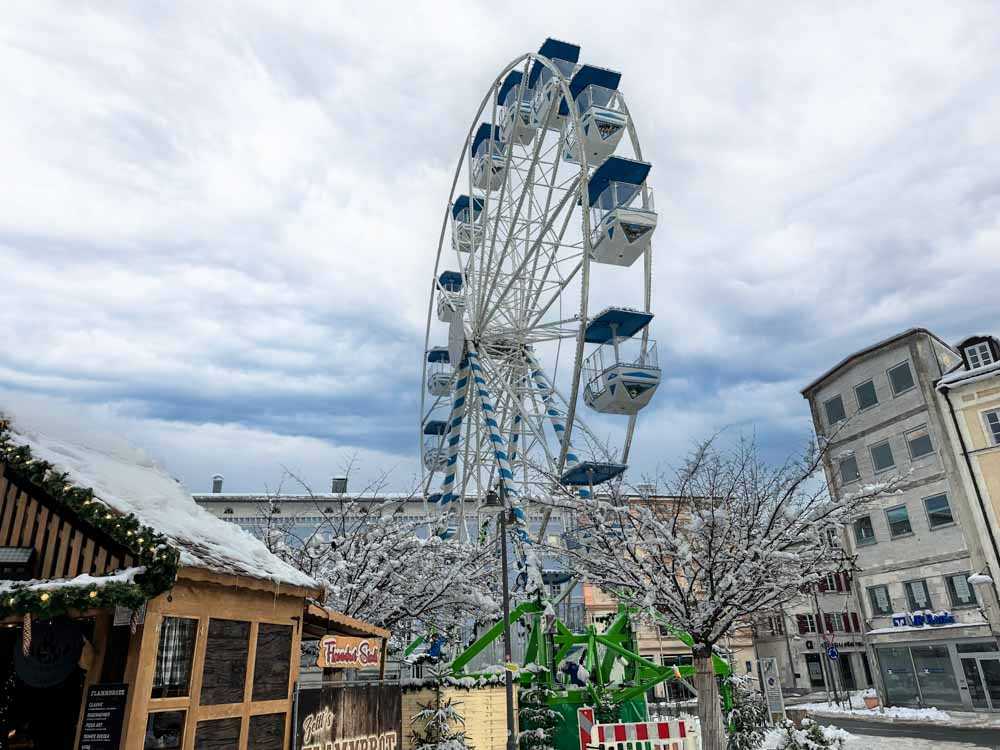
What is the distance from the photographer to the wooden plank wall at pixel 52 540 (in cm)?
621

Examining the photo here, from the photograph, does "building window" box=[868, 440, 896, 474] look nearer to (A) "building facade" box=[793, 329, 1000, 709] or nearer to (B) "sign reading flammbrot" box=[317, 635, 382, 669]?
(A) "building facade" box=[793, 329, 1000, 709]

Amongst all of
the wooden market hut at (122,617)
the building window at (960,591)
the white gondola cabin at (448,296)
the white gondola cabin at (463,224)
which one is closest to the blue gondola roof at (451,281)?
the white gondola cabin at (448,296)

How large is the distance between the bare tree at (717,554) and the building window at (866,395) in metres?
20.8

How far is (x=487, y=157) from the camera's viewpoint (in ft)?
93.5

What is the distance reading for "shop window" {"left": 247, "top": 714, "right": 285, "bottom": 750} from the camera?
7090 millimetres

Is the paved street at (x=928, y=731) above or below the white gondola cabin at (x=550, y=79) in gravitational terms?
below

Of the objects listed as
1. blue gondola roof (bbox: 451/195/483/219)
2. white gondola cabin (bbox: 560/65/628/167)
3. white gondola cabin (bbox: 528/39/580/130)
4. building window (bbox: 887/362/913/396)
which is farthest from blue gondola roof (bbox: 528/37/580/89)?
building window (bbox: 887/362/913/396)

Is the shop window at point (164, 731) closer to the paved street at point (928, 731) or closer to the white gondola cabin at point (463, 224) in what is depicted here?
the paved street at point (928, 731)

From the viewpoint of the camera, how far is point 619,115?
2305cm

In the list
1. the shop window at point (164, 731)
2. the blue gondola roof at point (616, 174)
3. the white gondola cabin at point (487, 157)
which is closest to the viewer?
the shop window at point (164, 731)

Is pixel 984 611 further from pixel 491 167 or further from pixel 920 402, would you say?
pixel 491 167

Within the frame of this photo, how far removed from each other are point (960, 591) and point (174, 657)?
30639mm

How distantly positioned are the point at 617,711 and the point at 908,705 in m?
22.7

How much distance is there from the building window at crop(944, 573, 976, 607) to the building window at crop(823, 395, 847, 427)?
27.9 ft
